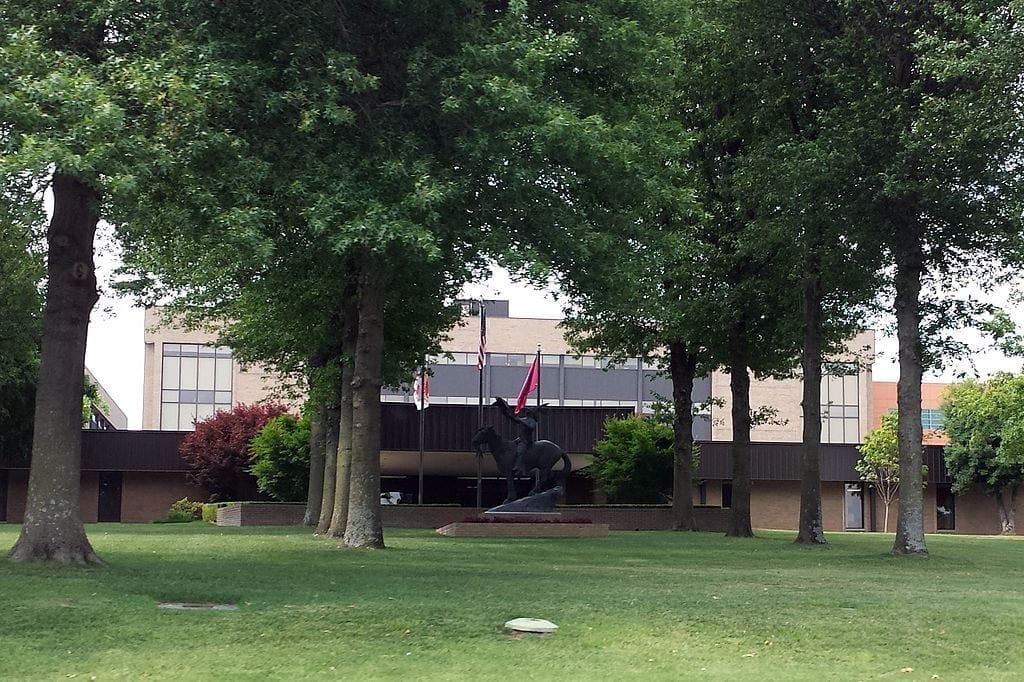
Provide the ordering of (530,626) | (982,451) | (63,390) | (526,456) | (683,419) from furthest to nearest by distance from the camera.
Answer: (982,451), (683,419), (526,456), (63,390), (530,626)

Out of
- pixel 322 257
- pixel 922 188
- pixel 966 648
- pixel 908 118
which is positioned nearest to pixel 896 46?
pixel 908 118

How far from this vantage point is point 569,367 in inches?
3182

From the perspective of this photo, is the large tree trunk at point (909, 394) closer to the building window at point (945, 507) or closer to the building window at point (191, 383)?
the building window at point (945, 507)

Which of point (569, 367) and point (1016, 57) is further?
point (569, 367)

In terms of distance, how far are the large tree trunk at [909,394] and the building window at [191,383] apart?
58.4 m

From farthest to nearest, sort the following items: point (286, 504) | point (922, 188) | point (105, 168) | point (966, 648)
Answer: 1. point (286, 504)
2. point (922, 188)
3. point (105, 168)
4. point (966, 648)

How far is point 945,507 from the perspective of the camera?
68.0 meters

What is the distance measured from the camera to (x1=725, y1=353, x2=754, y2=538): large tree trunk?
1399 inches

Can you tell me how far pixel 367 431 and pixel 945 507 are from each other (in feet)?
167

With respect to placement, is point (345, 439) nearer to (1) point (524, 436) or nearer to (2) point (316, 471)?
(1) point (524, 436)

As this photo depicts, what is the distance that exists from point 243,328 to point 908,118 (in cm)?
A: 1877

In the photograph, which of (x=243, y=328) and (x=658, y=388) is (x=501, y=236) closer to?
(x=243, y=328)

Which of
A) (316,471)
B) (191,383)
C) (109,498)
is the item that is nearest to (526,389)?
(316,471)

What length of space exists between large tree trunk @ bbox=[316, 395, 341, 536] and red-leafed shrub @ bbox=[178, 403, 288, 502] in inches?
747
